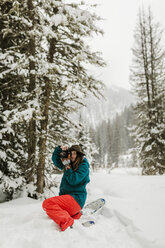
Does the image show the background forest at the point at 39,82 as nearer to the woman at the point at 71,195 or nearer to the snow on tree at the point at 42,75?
the snow on tree at the point at 42,75

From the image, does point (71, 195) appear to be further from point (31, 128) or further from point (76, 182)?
point (31, 128)

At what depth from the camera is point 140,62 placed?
1498 centimetres

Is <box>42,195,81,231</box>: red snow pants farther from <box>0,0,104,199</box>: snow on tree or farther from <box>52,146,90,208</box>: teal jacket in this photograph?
<box>0,0,104,199</box>: snow on tree

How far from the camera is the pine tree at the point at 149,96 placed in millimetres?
12969

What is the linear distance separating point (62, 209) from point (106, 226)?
4.90 feet

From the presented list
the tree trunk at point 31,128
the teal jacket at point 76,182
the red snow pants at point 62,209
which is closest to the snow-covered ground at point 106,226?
the red snow pants at point 62,209

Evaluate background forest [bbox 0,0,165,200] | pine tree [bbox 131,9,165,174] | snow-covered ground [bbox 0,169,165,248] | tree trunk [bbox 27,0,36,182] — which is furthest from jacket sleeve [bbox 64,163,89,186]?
pine tree [bbox 131,9,165,174]

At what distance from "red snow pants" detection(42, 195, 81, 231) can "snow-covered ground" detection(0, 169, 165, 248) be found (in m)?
0.16

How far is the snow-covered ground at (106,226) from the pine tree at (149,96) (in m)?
6.87

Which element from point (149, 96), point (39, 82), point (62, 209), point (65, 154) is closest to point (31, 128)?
point (39, 82)

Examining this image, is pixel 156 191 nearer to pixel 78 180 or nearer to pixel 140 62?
pixel 78 180

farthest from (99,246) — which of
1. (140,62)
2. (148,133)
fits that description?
(140,62)

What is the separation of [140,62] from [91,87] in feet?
33.6

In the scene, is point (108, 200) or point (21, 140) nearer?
point (108, 200)
